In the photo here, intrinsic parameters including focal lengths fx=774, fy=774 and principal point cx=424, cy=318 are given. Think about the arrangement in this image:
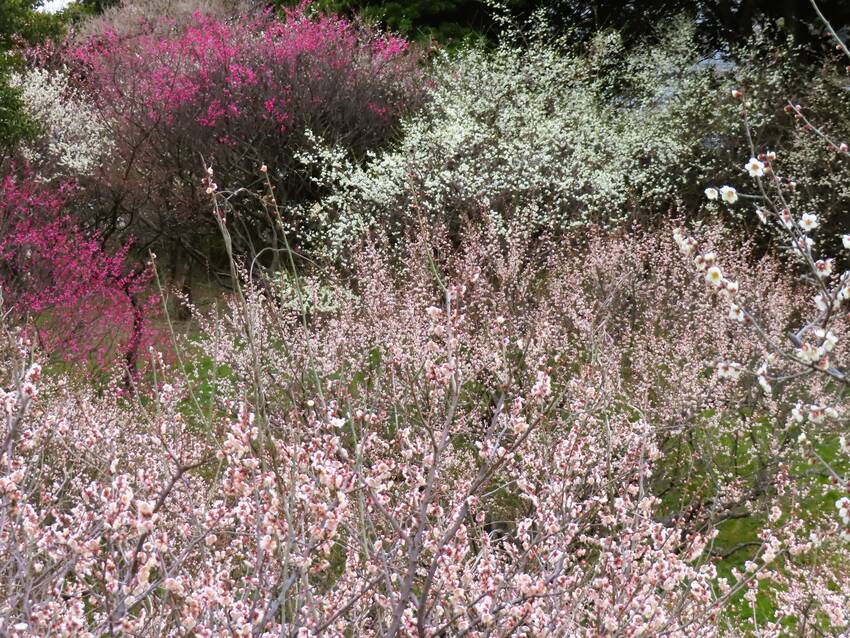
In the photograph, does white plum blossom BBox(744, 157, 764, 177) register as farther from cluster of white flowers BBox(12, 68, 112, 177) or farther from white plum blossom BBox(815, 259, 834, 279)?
cluster of white flowers BBox(12, 68, 112, 177)

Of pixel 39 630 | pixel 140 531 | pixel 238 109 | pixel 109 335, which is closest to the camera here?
pixel 140 531


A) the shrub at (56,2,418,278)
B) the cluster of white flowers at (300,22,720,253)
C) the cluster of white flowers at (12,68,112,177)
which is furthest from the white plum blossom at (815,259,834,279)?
the cluster of white flowers at (12,68,112,177)

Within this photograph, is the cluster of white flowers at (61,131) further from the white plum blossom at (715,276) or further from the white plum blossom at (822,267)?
the white plum blossom at (822,267)

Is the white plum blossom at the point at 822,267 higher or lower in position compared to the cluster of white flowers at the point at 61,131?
higher

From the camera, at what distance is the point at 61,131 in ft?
47.3

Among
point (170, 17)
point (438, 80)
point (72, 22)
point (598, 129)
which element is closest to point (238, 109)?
point (438, 80)

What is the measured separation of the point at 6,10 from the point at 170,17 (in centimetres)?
857

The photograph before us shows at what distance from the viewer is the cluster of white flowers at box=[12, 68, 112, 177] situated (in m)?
13.2

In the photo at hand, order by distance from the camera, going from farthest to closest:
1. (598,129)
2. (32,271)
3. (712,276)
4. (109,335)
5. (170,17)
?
1. (170,17)
2. (598,129)
3. (109,335)
4. (32,271)
5. (712,276)

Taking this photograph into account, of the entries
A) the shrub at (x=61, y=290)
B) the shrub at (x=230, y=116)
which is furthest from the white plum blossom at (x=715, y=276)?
the shrub at (x=230, y=116)

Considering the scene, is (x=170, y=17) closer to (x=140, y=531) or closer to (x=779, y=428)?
(x=779, y=428)

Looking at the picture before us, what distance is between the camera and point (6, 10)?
483 inches

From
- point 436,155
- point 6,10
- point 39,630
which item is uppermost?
point 6,10

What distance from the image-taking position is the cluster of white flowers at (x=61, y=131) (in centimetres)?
1323
